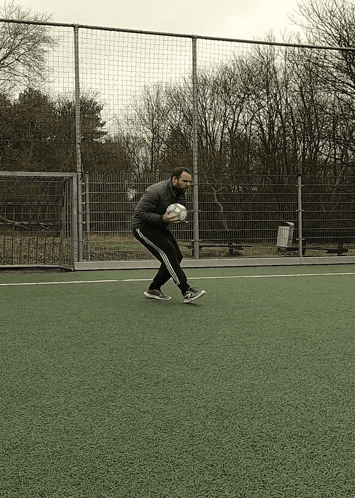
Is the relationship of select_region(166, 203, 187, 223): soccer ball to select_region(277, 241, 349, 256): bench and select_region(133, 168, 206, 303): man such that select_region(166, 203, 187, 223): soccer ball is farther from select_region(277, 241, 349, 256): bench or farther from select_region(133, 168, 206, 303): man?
select_region(277, 241, 349, 256): bench

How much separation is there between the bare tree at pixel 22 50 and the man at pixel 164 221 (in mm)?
5154

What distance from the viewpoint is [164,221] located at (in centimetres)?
644

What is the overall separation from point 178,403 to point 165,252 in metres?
3.70

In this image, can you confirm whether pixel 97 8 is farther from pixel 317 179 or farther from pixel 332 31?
pixel 332 31

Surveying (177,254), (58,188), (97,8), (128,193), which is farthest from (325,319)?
(97,8)

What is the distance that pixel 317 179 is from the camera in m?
12.4

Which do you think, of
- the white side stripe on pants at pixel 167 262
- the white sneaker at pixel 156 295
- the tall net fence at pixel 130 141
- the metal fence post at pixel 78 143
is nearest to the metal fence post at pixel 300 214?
the tall net fence at pixel 130 141

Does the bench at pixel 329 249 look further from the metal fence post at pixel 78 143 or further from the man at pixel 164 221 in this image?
the man at pixel 164 221

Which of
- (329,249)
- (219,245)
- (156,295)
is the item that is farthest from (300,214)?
(156,295)

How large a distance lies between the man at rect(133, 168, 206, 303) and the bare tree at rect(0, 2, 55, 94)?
5154mm

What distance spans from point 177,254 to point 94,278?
286 centimetres

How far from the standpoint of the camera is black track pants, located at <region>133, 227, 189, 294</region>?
6.51 metres

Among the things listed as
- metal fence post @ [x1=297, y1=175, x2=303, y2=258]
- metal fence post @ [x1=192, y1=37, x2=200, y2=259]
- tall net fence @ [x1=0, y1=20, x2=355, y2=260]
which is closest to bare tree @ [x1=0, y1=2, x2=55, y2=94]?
tall net fence @ [x1=0, y1=20, x2=355, y2=260]

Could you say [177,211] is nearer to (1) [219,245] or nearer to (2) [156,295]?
(2) [156,295]
